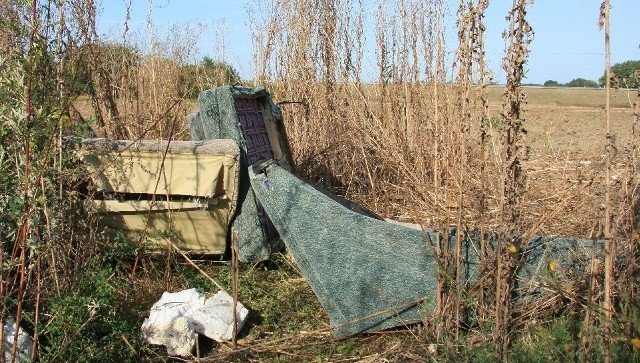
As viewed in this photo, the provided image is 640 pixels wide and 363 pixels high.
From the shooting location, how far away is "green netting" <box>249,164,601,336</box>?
11.5 ft

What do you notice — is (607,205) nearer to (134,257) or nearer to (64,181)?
(64,181)

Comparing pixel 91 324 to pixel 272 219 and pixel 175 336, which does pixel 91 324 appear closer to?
pixel 175 336

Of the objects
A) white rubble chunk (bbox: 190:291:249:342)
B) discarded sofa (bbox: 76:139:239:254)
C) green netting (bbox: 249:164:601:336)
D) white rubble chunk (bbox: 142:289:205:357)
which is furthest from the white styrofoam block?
discarded sofa (bbox: 76:139:239:254)

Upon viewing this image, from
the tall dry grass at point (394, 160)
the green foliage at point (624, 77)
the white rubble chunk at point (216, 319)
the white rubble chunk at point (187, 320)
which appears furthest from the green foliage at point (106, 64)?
the green foliage at point (624, 77)

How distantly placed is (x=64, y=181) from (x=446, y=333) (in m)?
2.11

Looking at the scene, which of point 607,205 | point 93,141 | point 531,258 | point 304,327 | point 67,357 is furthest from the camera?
point 93,141

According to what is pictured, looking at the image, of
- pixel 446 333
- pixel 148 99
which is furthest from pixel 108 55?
pixel 446 333

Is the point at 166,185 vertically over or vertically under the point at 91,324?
over

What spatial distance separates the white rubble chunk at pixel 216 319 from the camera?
3.64 meters

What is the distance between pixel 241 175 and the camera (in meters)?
4.54

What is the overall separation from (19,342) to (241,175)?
5.80ft

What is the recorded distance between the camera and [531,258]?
3510 mm

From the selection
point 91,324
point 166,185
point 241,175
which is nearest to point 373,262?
point 241,175

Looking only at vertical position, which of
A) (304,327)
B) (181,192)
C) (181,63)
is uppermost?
(181,63)
